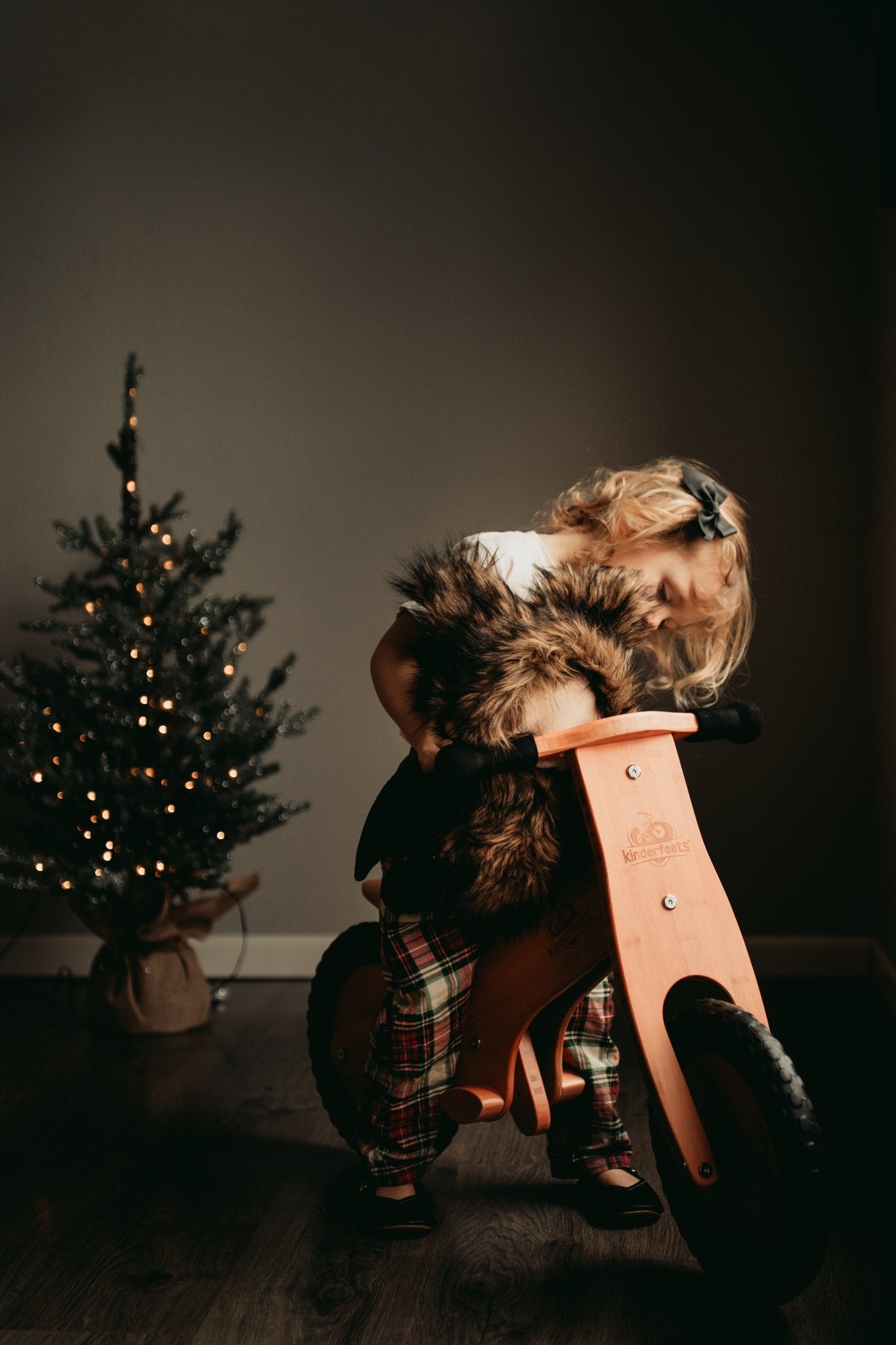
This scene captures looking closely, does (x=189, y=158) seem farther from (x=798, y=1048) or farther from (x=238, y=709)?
(x=798, y=1048)

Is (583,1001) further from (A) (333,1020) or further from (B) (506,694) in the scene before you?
(B) (506,694)

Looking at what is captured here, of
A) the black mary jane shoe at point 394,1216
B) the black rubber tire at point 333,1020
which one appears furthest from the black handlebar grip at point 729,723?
the black mary jane shoe at point 394,1216

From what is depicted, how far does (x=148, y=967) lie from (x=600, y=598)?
56.9 inches

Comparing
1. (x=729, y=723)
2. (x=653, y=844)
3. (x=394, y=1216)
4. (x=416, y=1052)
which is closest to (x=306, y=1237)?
(x=394, y=1216)

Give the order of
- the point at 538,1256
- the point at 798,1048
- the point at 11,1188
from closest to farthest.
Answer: the point at 538,1256 < the point at 11,1188 < the point at 798,1048

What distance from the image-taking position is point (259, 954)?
281cm

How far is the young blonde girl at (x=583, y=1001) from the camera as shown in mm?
1542

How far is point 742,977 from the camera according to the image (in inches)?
53.0

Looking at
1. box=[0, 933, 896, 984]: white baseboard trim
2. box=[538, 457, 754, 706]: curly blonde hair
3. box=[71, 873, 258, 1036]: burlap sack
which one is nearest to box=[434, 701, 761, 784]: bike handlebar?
box=[538, 457, 754, 706]: curly blonde hair

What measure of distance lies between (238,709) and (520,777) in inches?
43.9

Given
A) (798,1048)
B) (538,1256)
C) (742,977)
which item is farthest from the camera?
(798,1048)

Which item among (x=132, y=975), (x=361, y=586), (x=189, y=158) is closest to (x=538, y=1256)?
(x=132, y=975)

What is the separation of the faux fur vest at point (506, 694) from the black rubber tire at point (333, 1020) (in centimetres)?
29

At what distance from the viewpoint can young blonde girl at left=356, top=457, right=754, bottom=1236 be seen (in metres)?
1.54
